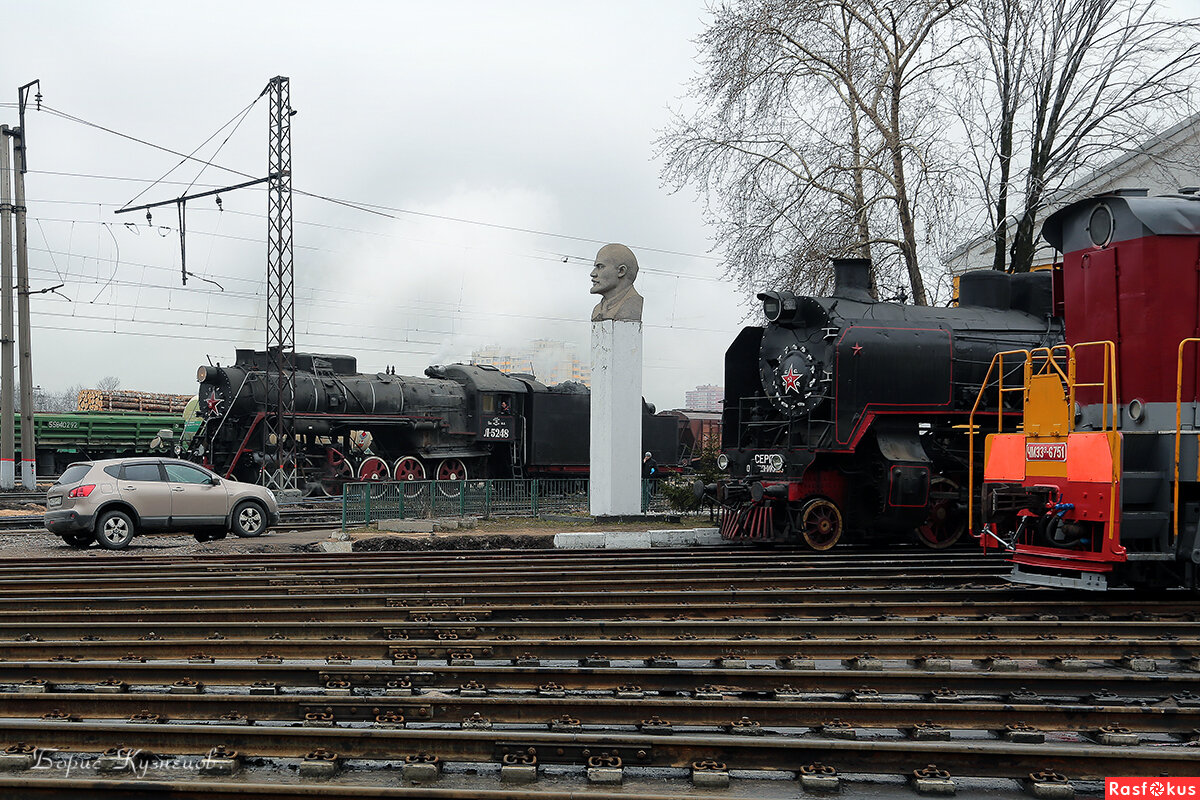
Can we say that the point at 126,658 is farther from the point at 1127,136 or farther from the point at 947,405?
the point at 1127,136

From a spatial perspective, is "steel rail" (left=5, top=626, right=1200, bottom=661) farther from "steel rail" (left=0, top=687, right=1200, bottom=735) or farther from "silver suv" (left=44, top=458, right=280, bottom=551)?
"silver suv" (left=44, top=458, right=280, bottom=551)

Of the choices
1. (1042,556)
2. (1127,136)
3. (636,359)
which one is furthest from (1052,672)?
(1127,136)

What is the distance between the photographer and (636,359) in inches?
673

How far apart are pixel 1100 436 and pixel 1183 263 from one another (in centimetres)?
181

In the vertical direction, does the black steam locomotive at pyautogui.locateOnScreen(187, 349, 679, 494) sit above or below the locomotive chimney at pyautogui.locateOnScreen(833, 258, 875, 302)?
below

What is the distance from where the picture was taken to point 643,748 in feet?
15.4

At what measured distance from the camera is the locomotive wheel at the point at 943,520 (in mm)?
13266

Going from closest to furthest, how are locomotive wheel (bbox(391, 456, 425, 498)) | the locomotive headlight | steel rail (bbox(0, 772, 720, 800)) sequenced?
steel rail (bbox(0, 772, 720, 800)) → the locomotive headlight → locomotive wheel (bbox(391, 456, 425, 498))

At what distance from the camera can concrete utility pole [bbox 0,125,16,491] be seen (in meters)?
24.3

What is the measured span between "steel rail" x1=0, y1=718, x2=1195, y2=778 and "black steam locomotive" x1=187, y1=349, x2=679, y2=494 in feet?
61.3

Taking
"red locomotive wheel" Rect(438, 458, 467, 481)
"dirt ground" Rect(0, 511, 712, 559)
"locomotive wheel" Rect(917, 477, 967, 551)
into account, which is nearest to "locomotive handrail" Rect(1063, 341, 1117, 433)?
"locomotive wheel" Rect(917, 477, 967, 551)

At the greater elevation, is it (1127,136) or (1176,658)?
(1127,136)

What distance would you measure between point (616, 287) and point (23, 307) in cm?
1704

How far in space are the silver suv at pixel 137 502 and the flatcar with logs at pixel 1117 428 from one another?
39.5 feet
